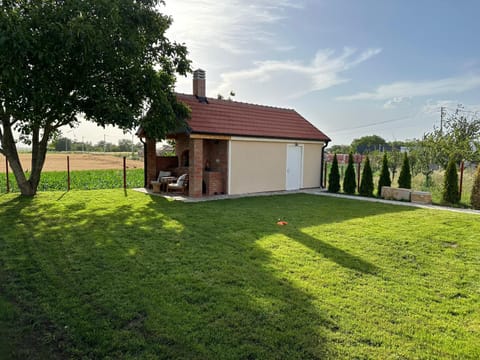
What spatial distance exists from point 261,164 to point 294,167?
2.19m

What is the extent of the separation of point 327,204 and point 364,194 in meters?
3.95

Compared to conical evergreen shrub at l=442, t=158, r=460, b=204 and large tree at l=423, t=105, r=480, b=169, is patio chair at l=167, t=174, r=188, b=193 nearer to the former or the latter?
conical evergreen shrub at l=442, t=158, r=460, b=204

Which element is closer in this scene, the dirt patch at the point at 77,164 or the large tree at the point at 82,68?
the large tree at the point at 82,68

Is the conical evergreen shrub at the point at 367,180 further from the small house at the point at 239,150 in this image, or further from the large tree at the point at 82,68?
the large tree at the point at 82,68

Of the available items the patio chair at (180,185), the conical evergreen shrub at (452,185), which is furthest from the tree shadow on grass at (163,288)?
the conical evergreen shrub at (452,185)

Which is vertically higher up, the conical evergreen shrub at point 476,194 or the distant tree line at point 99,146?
the distant tree line at point 99,146

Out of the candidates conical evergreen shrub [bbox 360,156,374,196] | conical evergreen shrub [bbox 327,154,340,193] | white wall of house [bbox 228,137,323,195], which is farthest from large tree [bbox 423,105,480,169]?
white wall of house [bbox 228,137,323,195]

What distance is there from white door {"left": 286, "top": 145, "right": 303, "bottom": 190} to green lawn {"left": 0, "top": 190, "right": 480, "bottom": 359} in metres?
7.09

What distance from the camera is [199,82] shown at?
575 inches

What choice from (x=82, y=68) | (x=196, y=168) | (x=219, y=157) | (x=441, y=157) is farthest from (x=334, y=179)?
(x=82, y=68)

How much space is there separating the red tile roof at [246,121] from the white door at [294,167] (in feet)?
2.06

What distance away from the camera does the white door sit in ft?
49.5

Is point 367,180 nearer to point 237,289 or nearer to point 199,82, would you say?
point 199,82

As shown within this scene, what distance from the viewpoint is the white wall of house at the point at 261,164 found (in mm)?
13195
